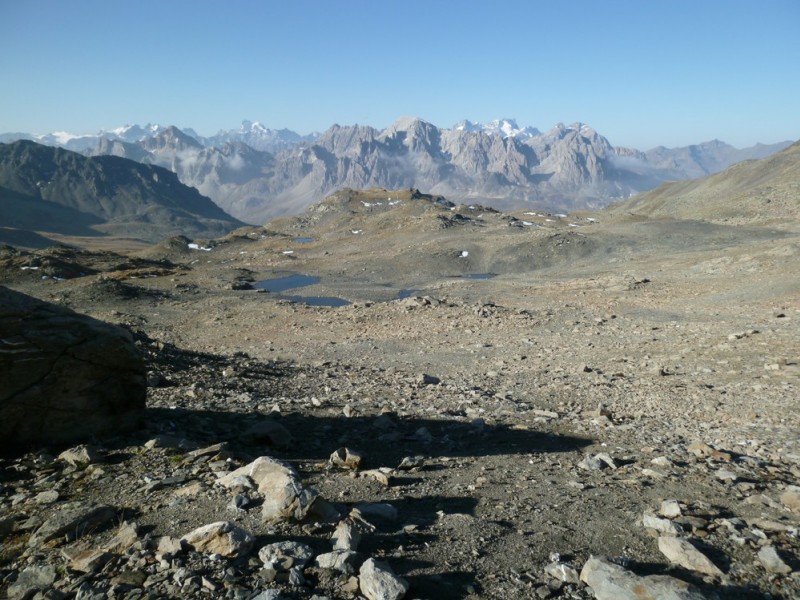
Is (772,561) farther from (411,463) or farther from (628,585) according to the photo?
(411,463)

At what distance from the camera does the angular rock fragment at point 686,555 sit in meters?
5.89

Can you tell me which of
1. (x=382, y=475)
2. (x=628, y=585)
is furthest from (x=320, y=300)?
(x=628, y=585)

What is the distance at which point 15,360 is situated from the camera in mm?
8805

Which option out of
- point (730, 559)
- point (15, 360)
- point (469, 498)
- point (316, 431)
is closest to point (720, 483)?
point (730, 559)

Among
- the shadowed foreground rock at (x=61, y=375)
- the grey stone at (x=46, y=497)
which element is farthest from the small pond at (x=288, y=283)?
the grey stone at (x=46, y=497)

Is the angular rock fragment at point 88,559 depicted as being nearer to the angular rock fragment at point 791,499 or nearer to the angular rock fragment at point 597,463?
the angular rock fragment at point 597,463

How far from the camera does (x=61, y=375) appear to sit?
9203mm

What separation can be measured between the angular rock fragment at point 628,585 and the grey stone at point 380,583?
1924mm

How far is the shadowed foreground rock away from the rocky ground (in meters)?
0.45

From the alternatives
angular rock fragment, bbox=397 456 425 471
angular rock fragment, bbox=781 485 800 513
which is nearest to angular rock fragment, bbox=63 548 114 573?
angular rock fragment, bbox=397 456 425 471

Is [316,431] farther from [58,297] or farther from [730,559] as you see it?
[58,297]

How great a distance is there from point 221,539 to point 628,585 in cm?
417

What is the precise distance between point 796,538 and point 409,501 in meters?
4.90

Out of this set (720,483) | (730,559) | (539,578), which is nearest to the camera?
(539,578)
